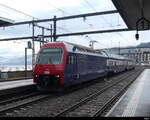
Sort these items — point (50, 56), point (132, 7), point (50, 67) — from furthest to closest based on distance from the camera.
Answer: point (50, 56), point (50, 67), point (132, 7)

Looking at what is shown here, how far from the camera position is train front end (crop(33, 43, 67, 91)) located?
16688 mm

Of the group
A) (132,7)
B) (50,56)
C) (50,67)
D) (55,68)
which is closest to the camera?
(132,7)

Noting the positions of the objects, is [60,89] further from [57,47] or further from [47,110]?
[47,110]

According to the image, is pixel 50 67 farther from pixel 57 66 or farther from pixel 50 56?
pixel 50 56

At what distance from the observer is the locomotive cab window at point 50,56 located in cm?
1722

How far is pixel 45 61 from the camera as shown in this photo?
57.4ft

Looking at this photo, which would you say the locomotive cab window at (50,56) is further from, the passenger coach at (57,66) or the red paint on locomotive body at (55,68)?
the red paint on locomotive body at (55,68)

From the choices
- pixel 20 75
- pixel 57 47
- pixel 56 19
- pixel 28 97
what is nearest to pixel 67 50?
pixel 57 47

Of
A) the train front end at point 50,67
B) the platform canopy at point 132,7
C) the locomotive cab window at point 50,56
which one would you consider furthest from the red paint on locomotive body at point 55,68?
the platform canopy at point 132,7

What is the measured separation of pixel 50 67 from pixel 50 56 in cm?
89

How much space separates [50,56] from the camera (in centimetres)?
1753

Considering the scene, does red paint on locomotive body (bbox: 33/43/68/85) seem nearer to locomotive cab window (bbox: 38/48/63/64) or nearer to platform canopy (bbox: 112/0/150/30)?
locomotive cab window (bbox: 38/48/63/64)

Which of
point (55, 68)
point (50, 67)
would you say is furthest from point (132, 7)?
point (50, 67)

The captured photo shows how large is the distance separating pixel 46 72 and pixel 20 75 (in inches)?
710
